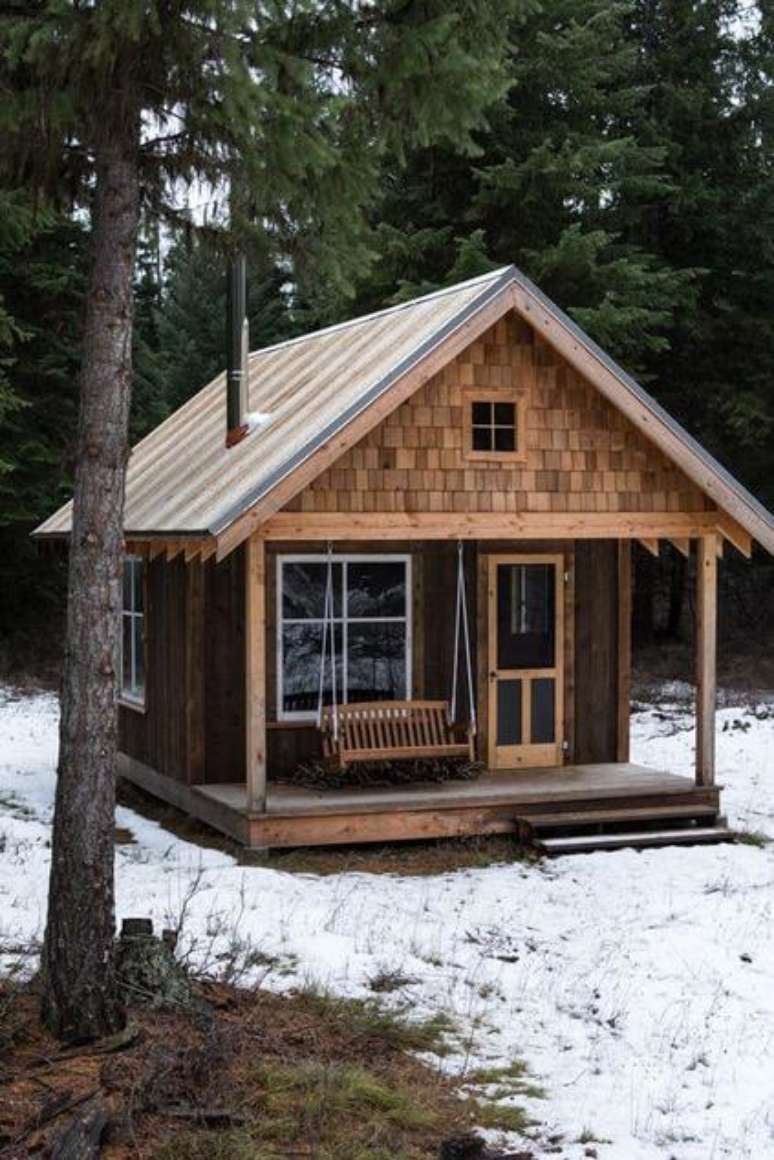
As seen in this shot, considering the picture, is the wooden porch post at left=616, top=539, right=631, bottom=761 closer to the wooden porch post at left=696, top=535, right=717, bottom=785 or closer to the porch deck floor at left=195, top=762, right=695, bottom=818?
the porch deck floor at left=195, top=762, right=695, bottom=818

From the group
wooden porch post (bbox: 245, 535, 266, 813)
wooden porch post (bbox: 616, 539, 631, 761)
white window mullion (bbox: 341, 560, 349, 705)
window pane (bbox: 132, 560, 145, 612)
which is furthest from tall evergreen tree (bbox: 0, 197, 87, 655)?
wooden porch post (bbox: 245, 535, 266, 813)

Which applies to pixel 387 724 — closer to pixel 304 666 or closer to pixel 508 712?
pixel 304 666

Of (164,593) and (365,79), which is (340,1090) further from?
(164,593)

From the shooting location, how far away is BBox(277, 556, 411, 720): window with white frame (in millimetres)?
13383

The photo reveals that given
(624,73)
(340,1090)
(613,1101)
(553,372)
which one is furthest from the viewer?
(624,73)

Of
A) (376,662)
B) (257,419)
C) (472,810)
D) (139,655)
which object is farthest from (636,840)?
(139,655)

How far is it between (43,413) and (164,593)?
38.8ft

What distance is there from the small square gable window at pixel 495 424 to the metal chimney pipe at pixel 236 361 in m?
2.43

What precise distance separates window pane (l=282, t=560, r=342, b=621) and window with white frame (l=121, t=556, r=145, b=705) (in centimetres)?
246

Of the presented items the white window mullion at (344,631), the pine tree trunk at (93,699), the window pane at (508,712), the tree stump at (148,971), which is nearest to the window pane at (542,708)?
the window pane at (508,712)

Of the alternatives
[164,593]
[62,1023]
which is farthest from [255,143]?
[164,593]

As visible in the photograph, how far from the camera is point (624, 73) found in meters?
24.2

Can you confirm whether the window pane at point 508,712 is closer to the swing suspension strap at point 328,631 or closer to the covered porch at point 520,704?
the covered porch at point 520,704

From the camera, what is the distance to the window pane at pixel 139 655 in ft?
50.9
